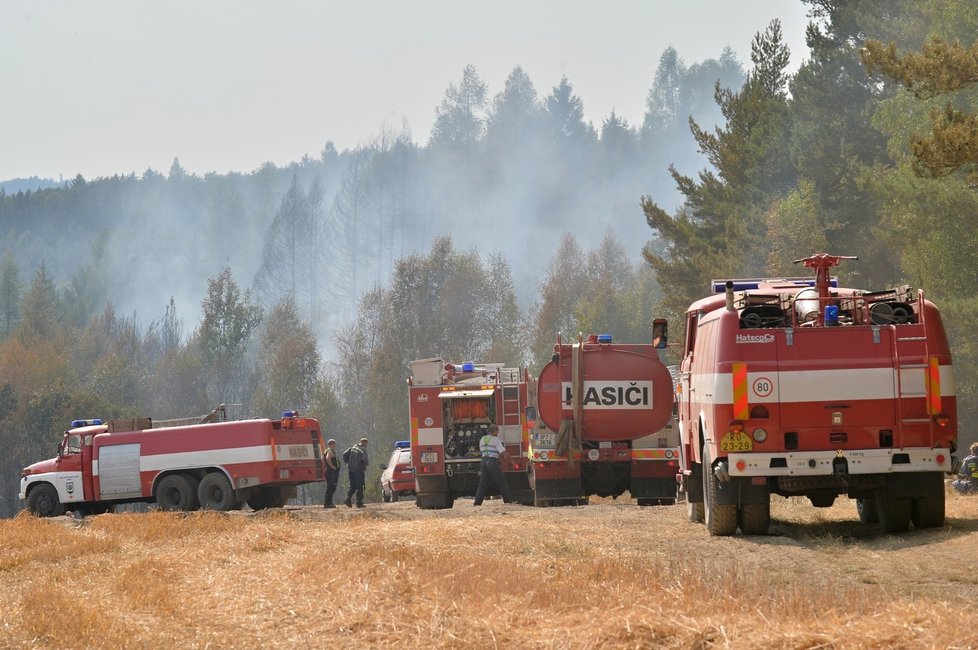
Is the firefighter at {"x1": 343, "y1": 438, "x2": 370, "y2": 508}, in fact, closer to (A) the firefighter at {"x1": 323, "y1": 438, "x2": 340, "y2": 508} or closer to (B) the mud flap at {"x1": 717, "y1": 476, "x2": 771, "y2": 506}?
(A) the firefighter at {"x1": 323, "y1": 438, "x2": 340, "y2": 508}

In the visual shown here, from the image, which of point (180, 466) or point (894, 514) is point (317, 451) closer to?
point (180, 466)

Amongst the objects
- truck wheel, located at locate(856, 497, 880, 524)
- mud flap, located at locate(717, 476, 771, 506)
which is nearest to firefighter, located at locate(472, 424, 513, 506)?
truck wheel, located at locate(856, 497, 880, 524)

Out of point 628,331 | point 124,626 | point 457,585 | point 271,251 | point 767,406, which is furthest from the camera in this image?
point 271,251

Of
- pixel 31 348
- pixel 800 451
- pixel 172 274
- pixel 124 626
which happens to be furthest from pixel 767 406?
pixel 172 274

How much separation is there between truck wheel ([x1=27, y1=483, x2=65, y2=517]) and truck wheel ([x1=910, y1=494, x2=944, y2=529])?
2132 centimetres

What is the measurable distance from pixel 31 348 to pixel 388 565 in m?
92.6

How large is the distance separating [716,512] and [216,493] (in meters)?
16.1

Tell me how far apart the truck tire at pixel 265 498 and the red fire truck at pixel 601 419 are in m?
8.92

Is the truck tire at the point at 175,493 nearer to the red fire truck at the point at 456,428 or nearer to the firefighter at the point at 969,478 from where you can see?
the red fire truck at the point at 456,428

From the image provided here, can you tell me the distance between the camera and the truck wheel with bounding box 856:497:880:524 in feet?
56.1

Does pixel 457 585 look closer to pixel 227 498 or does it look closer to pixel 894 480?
pixel 894 480

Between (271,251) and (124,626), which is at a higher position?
(271,251)

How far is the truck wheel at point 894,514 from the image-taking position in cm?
1516

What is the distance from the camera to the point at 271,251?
16450cm
